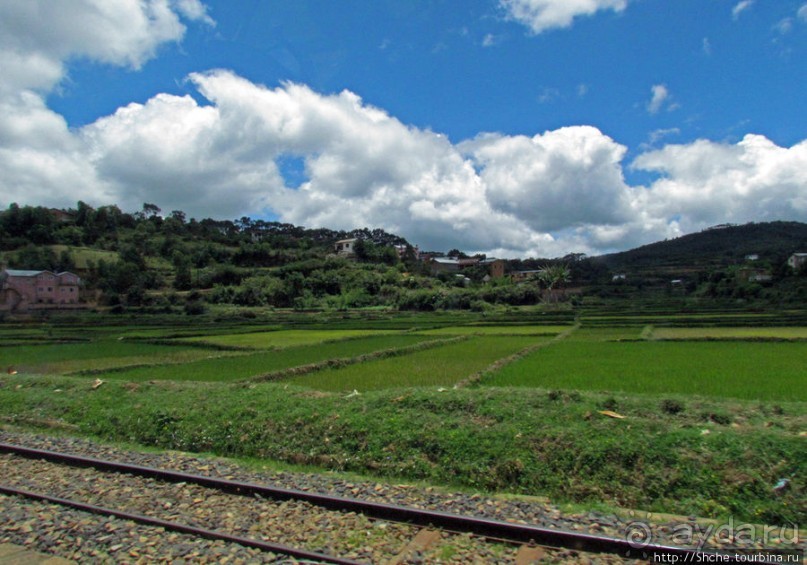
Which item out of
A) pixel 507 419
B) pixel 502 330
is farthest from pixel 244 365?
pixel 502 330

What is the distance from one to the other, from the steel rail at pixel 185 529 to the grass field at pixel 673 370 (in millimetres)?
9427

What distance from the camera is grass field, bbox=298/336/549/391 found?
15.0 metres

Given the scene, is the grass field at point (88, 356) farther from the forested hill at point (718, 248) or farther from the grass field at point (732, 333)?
the forested hill at point (718, 248)

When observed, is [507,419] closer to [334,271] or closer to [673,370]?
[673,370]

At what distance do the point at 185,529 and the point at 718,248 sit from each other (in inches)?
4708

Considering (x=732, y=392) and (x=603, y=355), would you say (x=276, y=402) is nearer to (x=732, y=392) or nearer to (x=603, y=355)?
(x=732, y=392)

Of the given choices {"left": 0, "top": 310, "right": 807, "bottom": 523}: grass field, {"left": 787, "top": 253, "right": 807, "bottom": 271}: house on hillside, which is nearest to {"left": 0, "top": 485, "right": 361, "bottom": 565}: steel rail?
{"left": 0, "top": 310, "right": 807, "bottom": 523}: grass field

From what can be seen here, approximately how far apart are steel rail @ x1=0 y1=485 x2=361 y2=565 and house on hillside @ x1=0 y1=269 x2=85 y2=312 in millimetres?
68561

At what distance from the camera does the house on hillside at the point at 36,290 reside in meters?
63.2

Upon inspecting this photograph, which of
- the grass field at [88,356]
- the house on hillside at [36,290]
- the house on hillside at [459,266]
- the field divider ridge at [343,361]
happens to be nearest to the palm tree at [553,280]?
the house on hillside at [459,266]

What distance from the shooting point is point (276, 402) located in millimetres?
10703

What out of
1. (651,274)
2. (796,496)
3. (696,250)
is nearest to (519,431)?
(796,496)

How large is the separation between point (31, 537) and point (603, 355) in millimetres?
19946

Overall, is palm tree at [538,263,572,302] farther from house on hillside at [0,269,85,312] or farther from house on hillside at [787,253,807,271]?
house on hillside at [0,269,85,312]
